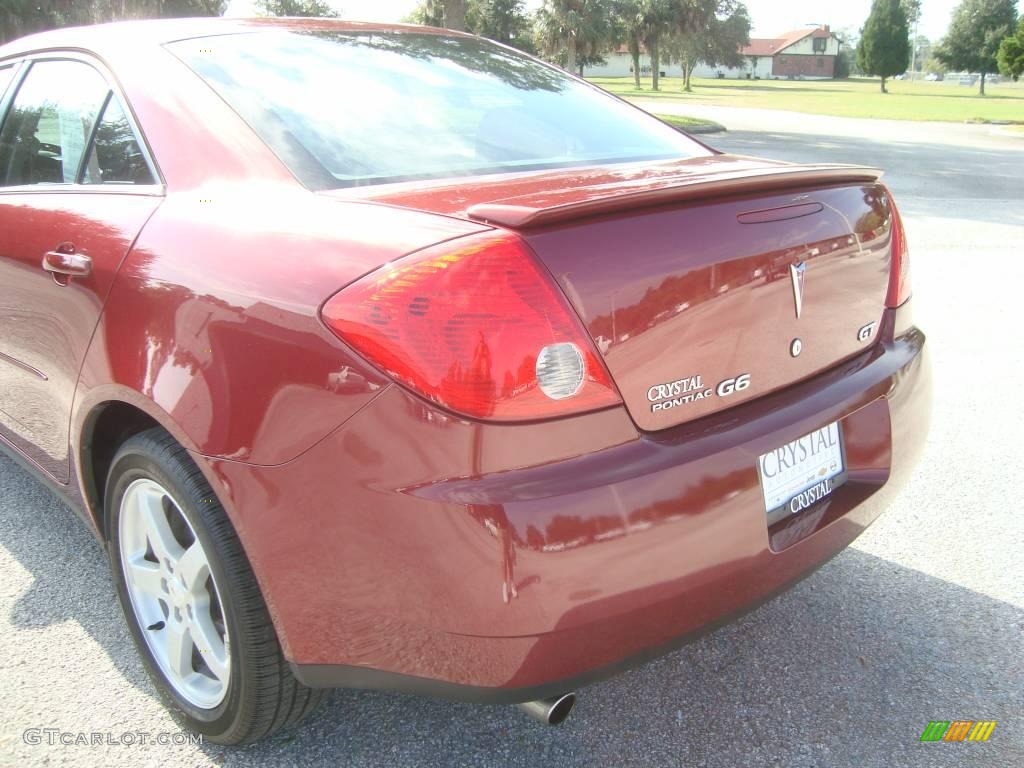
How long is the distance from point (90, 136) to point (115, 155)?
0.67 feet

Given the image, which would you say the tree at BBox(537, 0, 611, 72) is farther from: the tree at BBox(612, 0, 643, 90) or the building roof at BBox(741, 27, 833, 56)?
the building roof at BBox(741, 27, 833, 56)

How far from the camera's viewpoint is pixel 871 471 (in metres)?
2.09

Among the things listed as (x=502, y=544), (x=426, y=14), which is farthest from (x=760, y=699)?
(x=426, y=14)

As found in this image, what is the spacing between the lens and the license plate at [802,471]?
180cm

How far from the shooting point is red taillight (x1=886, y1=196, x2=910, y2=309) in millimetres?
2334

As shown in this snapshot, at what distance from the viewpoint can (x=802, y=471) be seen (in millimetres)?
1881

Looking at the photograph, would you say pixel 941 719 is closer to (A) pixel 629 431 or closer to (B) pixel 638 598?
(B) pixel 638 598

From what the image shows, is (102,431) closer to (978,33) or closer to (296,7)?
(296,7)

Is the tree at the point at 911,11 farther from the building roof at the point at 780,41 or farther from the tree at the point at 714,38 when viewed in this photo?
the building roof at the point at 780,41

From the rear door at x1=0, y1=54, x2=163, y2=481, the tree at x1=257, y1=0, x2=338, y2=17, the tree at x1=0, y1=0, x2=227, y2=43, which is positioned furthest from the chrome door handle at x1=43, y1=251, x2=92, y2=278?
the tree at x1=257, y1=0, x2=338, y2=17

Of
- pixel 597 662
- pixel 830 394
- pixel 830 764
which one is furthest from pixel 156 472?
pixel 830 764

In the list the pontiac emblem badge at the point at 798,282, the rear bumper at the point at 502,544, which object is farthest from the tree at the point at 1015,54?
the rear bumper at the point at 502,544

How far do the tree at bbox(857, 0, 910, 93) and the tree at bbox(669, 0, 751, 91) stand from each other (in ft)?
38.1

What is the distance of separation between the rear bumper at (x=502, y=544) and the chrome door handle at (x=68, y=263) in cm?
75
